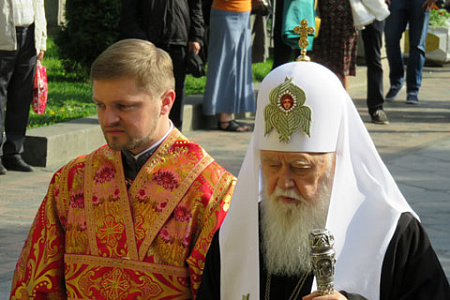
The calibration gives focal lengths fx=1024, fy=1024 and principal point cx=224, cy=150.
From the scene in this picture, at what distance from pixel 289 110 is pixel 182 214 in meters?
0.69

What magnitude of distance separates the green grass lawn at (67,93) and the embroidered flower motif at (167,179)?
531cm

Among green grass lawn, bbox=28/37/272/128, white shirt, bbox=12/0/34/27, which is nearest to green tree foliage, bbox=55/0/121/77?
green grass lawn, bbox=28/37/272/128

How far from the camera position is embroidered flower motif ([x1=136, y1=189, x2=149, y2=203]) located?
3572mm

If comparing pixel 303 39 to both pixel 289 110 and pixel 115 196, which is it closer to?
pixel 289 110

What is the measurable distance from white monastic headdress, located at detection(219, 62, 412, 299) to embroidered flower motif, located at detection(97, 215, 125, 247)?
1.72 ft

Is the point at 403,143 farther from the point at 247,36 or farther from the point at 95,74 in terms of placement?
the point at 95,74

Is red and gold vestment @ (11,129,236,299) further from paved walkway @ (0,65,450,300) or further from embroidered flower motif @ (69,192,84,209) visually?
paved walkway @ (0,65,450,300)

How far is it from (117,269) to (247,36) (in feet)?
20.9

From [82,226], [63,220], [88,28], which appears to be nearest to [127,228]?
[82,226]

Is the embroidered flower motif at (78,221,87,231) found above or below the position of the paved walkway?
above

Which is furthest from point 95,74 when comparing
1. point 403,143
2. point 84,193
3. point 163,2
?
point 403,143

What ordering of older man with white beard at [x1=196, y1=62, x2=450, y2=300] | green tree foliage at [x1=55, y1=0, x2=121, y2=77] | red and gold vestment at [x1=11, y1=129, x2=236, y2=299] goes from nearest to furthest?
older man with white beard at [x1=196, y1=62, x2=450, y2=300] < red and gold vestment at [x1=11, y1=129, x2=236, y2=299] < green tree foliage at [x1=55, y1=0, x2=121, y2=77]

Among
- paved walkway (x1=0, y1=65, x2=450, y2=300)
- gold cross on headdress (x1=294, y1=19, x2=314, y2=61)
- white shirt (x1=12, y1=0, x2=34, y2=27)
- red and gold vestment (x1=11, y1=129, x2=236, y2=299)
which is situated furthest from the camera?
white shirt (x1=12, y1=0, x2=34, y2=27)

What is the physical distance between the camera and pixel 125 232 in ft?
11.7
